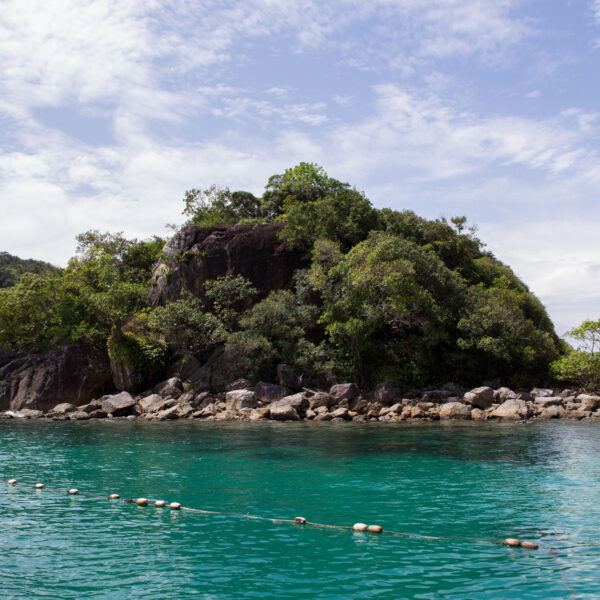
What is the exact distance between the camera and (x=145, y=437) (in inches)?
959

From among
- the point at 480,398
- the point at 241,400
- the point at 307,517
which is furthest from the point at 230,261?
the point at 307,517

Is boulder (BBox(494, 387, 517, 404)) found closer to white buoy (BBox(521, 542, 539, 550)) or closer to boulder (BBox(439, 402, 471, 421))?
boulder (BBox(439, 402, 471, 421))

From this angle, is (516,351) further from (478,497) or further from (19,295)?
(19,295)

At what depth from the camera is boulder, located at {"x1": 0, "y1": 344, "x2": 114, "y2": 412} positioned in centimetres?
3962

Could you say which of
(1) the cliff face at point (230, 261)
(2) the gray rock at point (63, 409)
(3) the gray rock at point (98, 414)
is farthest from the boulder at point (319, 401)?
(2) the gray rock at point (63, 409)

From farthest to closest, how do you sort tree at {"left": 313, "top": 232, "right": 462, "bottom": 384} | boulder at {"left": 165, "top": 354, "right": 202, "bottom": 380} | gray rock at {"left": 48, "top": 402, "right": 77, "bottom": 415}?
boulder at {"left": 165, "top": 354, "right": 202, "bottom": 380} → gray rock at {"left": 48, "top": 402, "right": 77, "bottom": 415} → tree at {"left": 313, "top": 232, "right": 462, "bottom": 384}

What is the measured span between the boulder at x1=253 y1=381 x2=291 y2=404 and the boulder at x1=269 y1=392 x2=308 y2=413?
1.95 meters

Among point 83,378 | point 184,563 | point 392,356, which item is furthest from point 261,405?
point 184,563

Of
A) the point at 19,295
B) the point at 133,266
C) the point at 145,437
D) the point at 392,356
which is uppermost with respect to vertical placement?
the point at 133,266

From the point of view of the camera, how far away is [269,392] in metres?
35.1

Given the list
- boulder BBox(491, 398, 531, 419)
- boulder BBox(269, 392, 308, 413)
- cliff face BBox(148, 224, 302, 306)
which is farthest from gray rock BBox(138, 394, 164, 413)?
boulder BBox(491, 398, 531, 419)

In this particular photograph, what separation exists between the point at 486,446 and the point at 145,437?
1436cm

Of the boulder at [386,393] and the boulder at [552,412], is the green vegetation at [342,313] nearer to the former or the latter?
the boulder at [386,393]

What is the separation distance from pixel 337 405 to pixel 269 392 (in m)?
4.91
